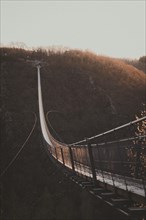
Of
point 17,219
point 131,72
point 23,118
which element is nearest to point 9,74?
point 23,118

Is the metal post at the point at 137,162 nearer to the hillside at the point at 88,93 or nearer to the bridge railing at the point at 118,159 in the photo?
the bridge railing at the point at 118,159

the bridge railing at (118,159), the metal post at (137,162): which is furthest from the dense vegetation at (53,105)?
the metal post at (137,162)

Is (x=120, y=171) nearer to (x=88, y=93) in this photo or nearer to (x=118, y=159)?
(x=118, y=159)

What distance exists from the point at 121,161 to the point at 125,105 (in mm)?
44203

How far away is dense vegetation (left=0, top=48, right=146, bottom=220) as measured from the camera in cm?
3228

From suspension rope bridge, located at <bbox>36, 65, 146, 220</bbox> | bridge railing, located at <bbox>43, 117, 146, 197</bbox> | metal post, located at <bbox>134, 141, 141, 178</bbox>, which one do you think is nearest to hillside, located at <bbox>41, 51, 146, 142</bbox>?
bridge railing, located at <bbox>43, 117, 146, 197</bbox>

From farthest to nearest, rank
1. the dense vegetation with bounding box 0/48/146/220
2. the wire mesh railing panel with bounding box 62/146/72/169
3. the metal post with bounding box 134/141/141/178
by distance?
the dense vegetation with bounding box 0/48/146/220, the wire mesh railing panel with bounding box 62/146/72/169, the metal post with bounding box 134/141/141/178

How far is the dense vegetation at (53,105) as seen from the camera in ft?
106

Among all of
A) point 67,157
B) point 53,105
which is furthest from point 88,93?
point 67,157

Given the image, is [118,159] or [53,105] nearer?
[118,159]

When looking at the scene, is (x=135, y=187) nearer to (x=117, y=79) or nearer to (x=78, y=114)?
(x=78, y=114)

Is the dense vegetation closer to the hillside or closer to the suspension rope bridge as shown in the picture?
the hillside

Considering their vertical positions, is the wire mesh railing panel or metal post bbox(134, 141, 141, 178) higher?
metal post bbox(134, 141, 141, 178)

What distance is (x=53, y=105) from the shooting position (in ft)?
169
